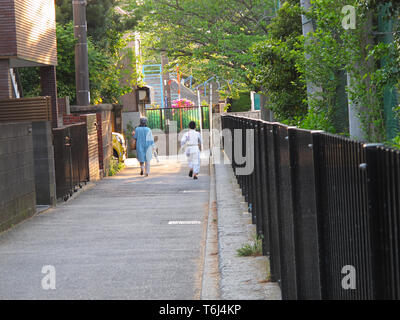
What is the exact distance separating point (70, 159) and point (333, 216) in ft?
43.0

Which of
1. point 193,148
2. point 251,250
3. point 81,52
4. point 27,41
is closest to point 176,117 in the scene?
point 81,52

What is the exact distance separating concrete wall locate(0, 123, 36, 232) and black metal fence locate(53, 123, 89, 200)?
7.42ft

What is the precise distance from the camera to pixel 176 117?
140 feet

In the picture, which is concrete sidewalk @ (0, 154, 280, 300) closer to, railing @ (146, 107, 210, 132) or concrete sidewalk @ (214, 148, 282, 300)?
concrete sidewalk @ (214, 148, 282, 300)

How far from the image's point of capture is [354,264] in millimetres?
3055

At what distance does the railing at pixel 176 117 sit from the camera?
41.5m

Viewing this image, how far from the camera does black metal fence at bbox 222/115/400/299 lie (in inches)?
93.7

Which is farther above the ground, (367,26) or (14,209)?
(367,26)

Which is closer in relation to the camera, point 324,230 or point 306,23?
point 324,230

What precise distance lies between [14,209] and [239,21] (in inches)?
692

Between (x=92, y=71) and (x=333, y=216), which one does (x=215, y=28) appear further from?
(x=333, y=216)

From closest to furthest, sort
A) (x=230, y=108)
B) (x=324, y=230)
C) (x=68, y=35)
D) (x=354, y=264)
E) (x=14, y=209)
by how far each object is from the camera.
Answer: (x=354, y=264) < (x=324, y=230) < (x=14, y=209) < (x=68, y=35) < (x=230, y=108)
